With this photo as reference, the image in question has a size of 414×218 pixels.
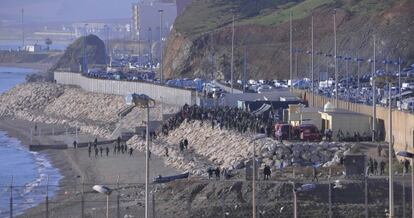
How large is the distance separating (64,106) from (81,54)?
42.1 metres

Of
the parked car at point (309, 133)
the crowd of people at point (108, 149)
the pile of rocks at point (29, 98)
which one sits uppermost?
the pile of rocks at point (29, 98)

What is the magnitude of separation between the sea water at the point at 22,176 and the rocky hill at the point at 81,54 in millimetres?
45528

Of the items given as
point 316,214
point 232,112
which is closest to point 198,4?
point 232,112

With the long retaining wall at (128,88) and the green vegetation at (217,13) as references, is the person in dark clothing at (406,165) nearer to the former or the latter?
the long retaining wall at (128,88)

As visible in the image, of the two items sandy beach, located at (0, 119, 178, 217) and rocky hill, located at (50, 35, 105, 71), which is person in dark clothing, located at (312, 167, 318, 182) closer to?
sandy beach, located at (0, 119, 178, 217)

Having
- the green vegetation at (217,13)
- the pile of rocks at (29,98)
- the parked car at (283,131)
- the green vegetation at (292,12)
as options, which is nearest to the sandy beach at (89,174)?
the parked car at (283,131)

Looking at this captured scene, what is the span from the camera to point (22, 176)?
139ft

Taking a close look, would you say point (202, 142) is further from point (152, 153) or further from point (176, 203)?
point (176, 203)

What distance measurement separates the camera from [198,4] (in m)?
91.3

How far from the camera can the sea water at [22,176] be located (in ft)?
110

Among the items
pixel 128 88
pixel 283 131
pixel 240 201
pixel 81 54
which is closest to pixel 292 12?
pixel 128 88

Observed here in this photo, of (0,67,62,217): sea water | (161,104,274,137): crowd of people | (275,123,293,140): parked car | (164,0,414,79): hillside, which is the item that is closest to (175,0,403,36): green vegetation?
(164,0,414,79): hillside

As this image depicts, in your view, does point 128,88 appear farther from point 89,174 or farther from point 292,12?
point 89,174

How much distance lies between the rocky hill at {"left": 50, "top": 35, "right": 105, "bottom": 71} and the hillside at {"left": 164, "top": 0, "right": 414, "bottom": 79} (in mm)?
22669
